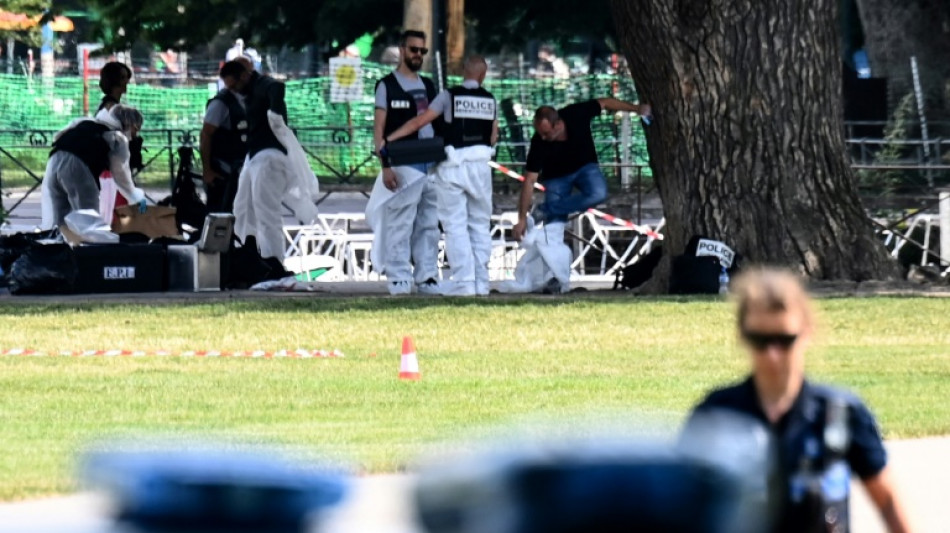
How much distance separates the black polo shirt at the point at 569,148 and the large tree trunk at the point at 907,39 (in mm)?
15755

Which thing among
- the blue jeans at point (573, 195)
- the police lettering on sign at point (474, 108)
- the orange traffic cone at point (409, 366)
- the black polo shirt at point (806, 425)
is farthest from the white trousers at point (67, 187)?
the black polo shirt at point (806, 425)

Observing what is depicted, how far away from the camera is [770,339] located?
11.2 feet

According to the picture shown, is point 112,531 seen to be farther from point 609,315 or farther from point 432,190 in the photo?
point 432,190

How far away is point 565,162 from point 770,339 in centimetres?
1280

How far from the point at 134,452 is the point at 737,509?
1.35 feet

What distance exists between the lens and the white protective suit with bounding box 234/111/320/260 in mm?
16391

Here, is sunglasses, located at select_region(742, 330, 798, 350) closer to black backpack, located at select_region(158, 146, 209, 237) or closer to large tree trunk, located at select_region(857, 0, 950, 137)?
black backpack, located at select_region(158, 146, 209, 237)

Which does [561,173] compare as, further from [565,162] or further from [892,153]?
[892,153]

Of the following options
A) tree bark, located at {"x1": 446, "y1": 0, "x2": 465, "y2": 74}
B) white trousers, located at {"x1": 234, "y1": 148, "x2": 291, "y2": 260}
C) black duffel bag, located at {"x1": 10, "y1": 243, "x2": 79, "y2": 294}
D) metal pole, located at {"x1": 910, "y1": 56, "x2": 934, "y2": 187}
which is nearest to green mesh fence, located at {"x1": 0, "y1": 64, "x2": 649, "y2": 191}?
tree bark, located at {"x1": 446, "y1": 0, "x2": 465, "y2": 74}

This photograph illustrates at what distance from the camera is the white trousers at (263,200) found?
16406mm

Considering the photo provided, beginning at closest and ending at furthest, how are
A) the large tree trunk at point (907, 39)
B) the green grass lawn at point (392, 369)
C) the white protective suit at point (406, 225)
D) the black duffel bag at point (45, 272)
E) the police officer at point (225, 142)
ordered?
the green grass lawn at point (392, 369)
the white protective suit at point (406, 225)
the black duffel bag at point (45, 272)
the police officer at point (225, 142)
the large tree trunk at point (907, 39)

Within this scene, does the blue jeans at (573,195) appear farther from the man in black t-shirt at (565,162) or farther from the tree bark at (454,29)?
the tree bark at (454,29)

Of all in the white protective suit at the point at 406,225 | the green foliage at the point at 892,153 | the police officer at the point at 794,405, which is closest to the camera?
the police officer at the point at 794,405

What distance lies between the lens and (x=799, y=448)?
11.2ft
